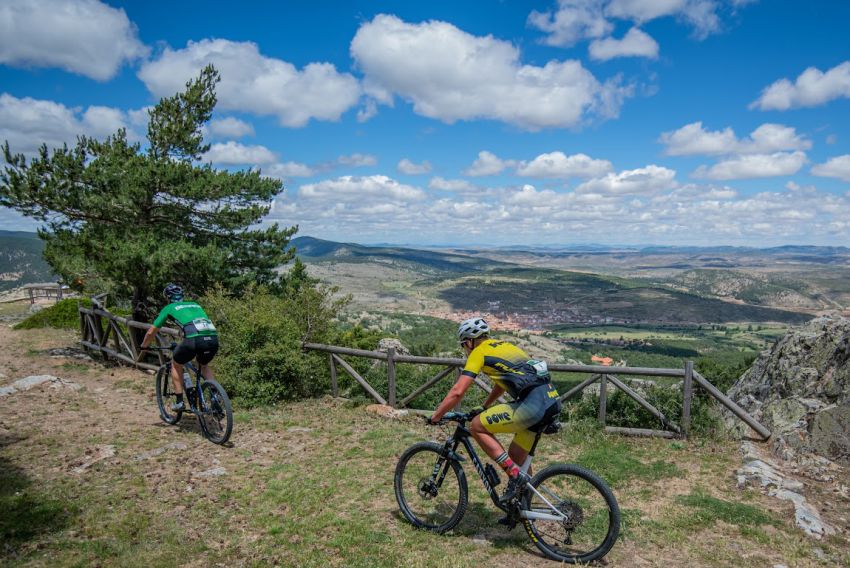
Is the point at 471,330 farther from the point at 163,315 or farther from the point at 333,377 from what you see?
the point at 333,377

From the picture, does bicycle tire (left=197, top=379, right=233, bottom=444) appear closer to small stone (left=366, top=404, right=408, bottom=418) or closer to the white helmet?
small stone (left=366, top=404, right=408, bottom=418)

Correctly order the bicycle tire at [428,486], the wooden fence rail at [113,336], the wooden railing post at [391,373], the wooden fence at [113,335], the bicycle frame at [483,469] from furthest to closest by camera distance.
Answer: the wooden fence at [113,335] < the wooden fence rail at [113,336] < the wooden railing post at [391,373] < the bicycle tire at [428,486] < the bicycle frame at [483,469]

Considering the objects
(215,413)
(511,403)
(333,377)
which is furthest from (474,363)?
(333,377)

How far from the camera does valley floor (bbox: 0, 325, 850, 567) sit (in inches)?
196

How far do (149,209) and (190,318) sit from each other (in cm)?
1054

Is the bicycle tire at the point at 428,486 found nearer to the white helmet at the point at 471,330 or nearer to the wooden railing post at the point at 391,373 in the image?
the white helmet at the point at 471,330

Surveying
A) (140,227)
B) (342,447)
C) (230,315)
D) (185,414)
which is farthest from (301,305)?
(140,227)

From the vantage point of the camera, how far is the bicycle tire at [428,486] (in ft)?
17.7

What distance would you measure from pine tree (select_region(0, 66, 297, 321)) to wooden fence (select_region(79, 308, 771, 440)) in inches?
70.8

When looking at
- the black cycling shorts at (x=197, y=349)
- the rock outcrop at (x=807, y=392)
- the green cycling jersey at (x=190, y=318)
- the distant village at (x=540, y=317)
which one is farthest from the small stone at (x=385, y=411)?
the distant village at (x=540, y=317)

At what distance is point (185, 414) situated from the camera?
10031 mm

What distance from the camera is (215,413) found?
8.24 m

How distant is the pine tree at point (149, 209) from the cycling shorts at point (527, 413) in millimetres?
13521

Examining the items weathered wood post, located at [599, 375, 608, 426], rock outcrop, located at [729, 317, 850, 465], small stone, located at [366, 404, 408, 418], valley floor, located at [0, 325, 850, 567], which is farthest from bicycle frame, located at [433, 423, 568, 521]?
rock outcrop, located at [729, 317, 850, 465]
